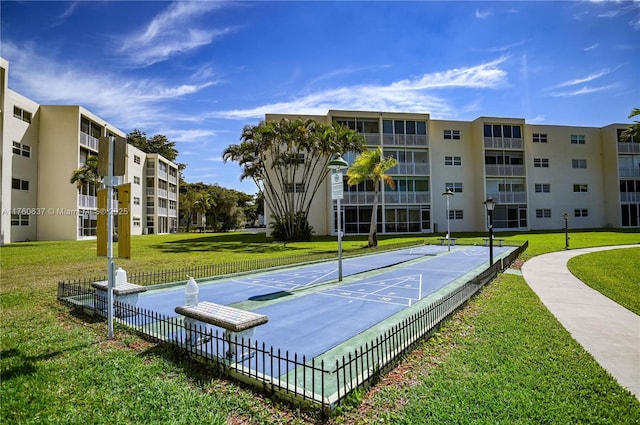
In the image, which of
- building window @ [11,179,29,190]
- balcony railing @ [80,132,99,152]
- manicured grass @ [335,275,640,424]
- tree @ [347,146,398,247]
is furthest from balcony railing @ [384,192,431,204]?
building window @ [11,179,29,190]

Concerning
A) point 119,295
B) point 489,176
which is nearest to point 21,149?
point 119,295

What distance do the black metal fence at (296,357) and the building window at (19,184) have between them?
98.8ft

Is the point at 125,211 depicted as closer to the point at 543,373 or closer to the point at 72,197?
the point at 543,373

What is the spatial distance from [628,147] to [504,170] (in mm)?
17365

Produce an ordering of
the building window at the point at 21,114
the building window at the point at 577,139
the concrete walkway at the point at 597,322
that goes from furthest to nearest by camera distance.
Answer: the building window at the point at 577,139 → the building window at the point at 21,114 → the concrete walkway at the point at 597,322

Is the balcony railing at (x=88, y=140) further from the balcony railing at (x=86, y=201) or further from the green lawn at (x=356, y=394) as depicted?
the green lawn at (x=356, y=394)

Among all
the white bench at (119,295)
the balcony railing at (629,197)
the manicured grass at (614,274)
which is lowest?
the manicured grass at (614,274)

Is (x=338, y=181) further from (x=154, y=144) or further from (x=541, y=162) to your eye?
(x=154, y=144)

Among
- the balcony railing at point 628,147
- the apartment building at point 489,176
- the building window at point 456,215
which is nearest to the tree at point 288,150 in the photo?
the apartment building at point 489,176

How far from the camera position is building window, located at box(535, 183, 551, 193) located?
43969 mm

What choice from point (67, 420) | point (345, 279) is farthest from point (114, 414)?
point (345, 279)

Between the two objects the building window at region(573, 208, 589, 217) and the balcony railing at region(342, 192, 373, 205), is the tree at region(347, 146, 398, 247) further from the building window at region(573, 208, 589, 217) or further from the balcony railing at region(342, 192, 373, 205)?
the building window at region(573, 208, 589, 217)

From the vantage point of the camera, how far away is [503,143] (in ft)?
140

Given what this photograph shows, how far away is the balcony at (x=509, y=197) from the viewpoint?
4191 cm
